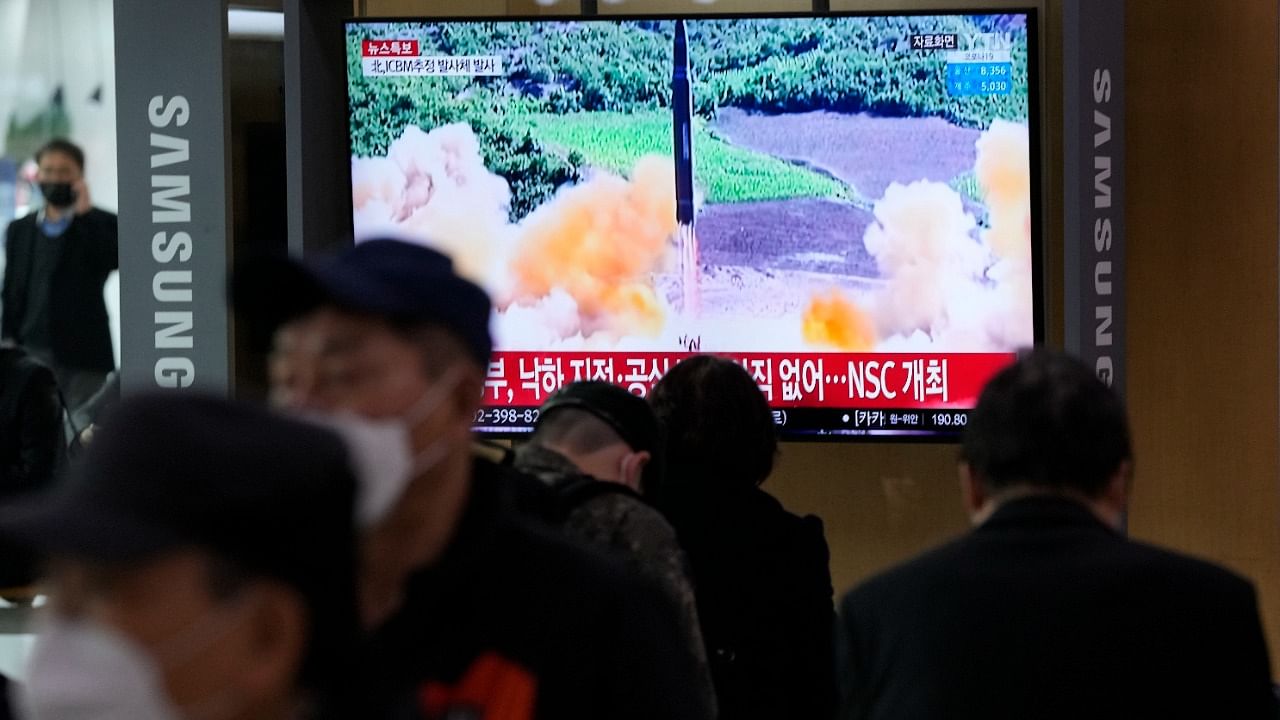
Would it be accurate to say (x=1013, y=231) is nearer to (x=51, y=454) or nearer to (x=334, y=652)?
(x=51, y=454)

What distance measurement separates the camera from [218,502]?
1248mm

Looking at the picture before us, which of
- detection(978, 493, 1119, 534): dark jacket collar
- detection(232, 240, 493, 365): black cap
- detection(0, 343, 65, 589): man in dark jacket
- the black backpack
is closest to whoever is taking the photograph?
detection(232, 240, 493, 365): black cap

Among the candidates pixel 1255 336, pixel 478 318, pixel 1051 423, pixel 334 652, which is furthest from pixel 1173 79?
pixel 334 652

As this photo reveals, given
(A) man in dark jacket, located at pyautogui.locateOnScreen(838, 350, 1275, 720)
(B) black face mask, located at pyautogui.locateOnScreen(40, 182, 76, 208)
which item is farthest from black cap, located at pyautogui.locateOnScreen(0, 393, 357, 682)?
(B) black face mask, located at pyautogui.locateOnScreen(40, 182, 76, 208)

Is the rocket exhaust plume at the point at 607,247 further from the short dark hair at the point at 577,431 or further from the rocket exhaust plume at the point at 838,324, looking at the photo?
the short dark hair at the point at 577,431

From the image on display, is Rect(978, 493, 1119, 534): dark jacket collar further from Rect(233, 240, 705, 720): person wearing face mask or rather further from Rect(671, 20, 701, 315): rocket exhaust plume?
Rect(671, 20, 701, 315): rocket exhaust plume

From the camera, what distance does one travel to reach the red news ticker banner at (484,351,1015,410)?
5051mm

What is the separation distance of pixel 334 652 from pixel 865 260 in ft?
12.6

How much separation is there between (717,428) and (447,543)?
183 cm

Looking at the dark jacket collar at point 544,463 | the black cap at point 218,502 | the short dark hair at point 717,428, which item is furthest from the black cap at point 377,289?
the short dark hair at point 717,428

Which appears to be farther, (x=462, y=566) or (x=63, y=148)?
(x=63, y=148)

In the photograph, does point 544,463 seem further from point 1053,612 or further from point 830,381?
point 830,381

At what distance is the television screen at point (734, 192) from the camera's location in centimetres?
498

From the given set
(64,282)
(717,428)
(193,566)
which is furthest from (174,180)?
(193,566)
